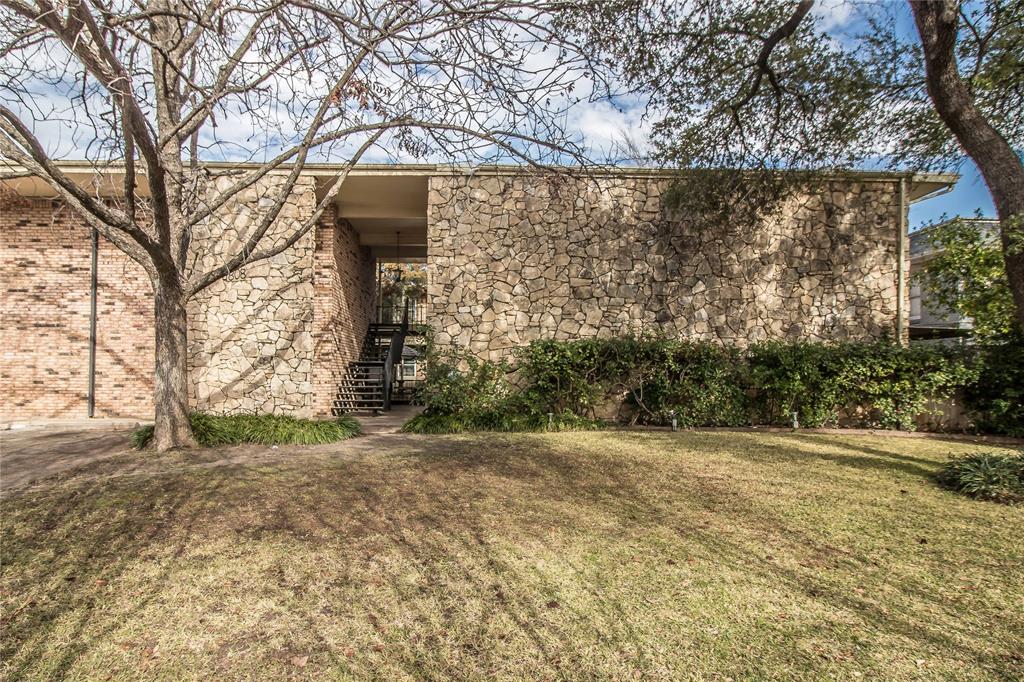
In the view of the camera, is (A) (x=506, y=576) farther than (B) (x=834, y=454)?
No

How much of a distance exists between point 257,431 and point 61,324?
5431 mm

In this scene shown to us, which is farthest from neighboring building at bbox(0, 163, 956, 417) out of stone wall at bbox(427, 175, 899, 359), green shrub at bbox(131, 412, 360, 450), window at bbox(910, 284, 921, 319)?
window at bbox(910, 284, 921, 319)

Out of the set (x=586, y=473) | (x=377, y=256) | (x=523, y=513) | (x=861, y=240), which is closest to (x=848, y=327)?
(x=861, y=240)

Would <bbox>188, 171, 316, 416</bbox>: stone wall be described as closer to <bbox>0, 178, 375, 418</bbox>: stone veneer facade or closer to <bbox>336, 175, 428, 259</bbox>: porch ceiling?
<bbox>0, 178, 375, 418</bbox>: stone veneer facade

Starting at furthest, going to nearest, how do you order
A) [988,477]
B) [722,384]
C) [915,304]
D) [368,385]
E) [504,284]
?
1. [915,304]
2. [368,385]
3. [504,284]
4. [722,384]
5. [988,477]

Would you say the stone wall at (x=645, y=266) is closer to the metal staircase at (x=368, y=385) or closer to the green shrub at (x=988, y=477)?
the metal staircase at (x=368, y=385)

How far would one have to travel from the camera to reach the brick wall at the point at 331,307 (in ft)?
32.4

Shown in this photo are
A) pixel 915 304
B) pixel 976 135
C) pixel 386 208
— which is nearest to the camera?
pixel 976 135

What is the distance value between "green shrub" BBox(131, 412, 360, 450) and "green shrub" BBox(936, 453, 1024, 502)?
22.6 ft

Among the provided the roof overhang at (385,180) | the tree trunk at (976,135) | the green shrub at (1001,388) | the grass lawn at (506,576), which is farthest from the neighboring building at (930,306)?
the grass lawn at (506,576)

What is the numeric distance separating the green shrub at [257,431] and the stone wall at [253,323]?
1564mm

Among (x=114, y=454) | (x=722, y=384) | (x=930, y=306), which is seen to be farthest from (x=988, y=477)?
(x=114, y=454)

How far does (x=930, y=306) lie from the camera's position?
27.7 feet

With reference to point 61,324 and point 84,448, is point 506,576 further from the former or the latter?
point 61,324
